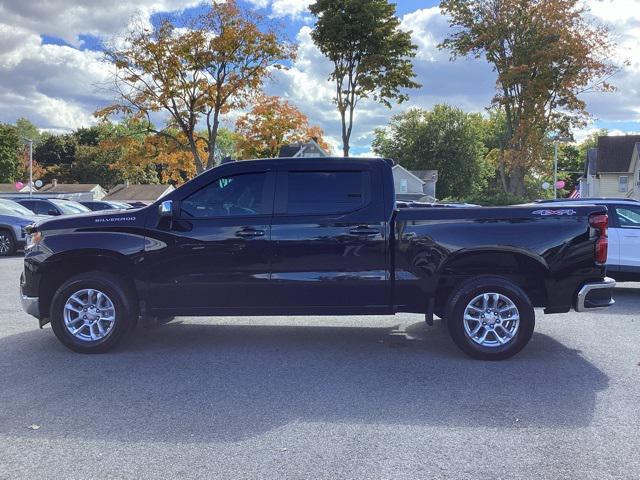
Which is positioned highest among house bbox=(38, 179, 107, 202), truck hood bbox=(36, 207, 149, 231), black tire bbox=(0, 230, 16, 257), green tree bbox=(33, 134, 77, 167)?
green tree bbox=(33, 134, 77, 167)

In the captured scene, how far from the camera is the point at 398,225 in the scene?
5.80m

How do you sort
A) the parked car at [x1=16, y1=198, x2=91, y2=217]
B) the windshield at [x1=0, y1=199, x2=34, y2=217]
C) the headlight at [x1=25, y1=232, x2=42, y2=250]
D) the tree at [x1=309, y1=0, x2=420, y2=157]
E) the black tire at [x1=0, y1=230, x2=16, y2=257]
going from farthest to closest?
the tree at [x1=309, y1=0, x2=420, y2=157]
the parked car at [x1=16, y1=198, x2=91, y2=217]
the windshield at [x1=0, y1=199, x2=34, y2=217]
the black tire at [x1=0, y1=230, x2=16, y2=257]
the headlight at [x1=25, y1=232, x2=42, y2=250]

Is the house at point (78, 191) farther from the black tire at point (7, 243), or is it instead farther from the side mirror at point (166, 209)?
the side mirror at point (166, 209)

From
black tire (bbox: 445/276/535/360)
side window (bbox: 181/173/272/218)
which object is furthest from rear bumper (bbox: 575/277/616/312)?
side window (bbox: 181/173/272/218)

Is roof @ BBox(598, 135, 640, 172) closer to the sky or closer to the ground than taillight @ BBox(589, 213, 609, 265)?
closer to the sky

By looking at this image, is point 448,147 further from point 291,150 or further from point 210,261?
point 210,261

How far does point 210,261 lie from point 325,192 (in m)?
1.41

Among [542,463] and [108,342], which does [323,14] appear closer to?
[108,342]

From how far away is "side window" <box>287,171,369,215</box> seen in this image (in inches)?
233

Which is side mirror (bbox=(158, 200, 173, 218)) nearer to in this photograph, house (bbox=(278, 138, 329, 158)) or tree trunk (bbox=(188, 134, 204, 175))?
tree trunk (bbox=(188, 134, 204, 175))

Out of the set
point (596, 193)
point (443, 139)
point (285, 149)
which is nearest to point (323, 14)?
point (285, 149)

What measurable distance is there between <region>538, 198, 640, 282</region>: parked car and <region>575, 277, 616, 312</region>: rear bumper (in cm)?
401

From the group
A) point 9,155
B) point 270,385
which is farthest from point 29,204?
point 9,155

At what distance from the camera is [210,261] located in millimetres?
5844
